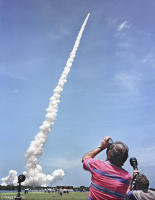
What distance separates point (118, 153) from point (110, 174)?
0.41 metres

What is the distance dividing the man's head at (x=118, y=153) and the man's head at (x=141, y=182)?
3.18 feet

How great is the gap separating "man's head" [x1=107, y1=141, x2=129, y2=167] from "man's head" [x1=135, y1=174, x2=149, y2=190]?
971mm

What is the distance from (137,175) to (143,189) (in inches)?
12.7

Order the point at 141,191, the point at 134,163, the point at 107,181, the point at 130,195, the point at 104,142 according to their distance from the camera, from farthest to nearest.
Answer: the point at 134,163
the point at 141,191
the point at 130,195
the point at 104,142
the point at 107,181

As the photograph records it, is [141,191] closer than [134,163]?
Yes

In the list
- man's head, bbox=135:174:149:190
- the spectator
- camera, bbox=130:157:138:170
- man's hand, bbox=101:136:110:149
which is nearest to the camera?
man's hand, bbox=101:136:110:149

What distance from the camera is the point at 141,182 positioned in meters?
5.27

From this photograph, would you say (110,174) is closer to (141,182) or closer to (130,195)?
(130,195)

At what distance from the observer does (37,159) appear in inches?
3465

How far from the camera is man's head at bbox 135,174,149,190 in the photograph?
17.3ft

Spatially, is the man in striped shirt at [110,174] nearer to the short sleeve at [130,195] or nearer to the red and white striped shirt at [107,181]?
the red and white striped shirt at [107,181]

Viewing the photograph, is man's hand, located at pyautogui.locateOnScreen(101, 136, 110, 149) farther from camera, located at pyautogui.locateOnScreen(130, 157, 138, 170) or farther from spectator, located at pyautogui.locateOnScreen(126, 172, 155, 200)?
camera, located at pyautogui.locateOnScreen(130, 157, 138, 170)

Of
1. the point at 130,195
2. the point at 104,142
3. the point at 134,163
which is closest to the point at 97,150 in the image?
the point at 104,142

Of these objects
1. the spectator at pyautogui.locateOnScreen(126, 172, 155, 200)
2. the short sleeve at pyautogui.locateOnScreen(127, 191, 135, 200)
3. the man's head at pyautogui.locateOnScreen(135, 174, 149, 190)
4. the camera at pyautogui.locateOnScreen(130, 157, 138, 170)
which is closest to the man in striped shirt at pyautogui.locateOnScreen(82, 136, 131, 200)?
the short sleeve at pyautogui.locateOnScreen(127, 191, 135, 200)
